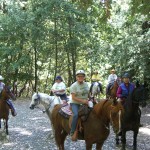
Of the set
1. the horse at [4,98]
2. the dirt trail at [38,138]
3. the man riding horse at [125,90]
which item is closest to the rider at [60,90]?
the dirt trail at [38,138]

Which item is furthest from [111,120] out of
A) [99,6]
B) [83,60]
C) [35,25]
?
[83,60]

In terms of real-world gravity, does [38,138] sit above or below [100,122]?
below

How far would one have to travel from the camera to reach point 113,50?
912 inches

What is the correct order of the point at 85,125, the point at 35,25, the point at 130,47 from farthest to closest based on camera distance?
1. the point at 35,25
2. the point at 130,47
3. the point at 85,125

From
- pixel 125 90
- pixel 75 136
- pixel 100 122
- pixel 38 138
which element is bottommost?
pixel 38 138

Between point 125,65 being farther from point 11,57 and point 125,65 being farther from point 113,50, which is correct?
point 11,57

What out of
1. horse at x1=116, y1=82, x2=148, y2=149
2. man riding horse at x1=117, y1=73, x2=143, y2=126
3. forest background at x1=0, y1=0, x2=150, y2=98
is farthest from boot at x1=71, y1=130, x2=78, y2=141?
forest background at x1=0, y1=0, x2=150, y2=98

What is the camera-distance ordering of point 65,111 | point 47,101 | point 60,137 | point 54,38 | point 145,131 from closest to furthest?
1. point 65,111
2. point 60,137
3. point 47,101
4. point 145,131
5. point 54,38

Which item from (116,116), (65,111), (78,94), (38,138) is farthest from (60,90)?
(116,116)

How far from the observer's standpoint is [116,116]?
6.98 metres

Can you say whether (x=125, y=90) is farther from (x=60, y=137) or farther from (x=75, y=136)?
(x=75, y=136)

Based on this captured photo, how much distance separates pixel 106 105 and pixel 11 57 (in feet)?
87.7

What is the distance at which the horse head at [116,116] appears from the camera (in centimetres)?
689

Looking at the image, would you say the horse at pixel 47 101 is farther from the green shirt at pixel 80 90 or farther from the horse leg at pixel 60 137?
the green shirt at pixel 80 90
